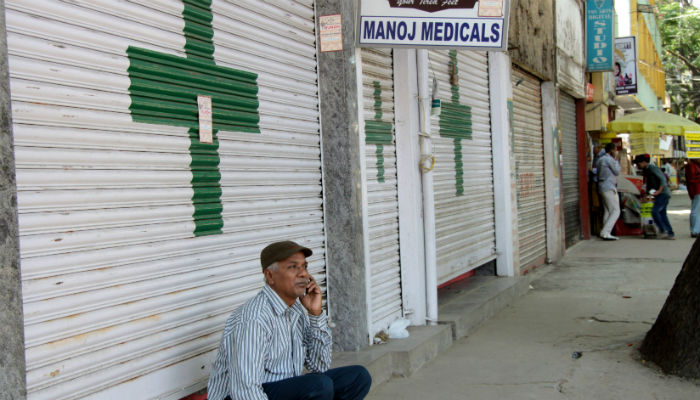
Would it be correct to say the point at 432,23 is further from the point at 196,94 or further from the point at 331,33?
the point at 196,94

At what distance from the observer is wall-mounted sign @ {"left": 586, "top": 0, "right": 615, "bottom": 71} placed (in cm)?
1472

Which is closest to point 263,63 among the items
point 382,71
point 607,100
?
point 382,71

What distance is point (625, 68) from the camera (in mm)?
19312

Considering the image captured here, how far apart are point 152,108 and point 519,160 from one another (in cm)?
712

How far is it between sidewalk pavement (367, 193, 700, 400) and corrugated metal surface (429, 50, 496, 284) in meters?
0.79

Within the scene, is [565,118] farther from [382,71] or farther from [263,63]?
[263,63]

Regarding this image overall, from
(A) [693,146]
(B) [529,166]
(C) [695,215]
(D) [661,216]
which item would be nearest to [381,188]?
(B) [529,166]

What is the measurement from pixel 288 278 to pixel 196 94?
124 centimetres

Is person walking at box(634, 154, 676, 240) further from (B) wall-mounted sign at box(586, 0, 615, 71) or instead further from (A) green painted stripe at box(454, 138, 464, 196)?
(A) green painted stripe at box(454, 138, 464, 196)

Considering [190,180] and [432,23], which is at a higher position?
[432,23]

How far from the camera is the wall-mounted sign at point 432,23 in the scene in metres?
4.98

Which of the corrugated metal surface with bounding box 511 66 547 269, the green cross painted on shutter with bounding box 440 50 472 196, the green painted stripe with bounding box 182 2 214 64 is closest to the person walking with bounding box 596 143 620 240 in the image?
the corrugated metal surface with bounding box 511 66 547 269

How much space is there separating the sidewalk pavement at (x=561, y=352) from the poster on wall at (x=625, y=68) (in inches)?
434

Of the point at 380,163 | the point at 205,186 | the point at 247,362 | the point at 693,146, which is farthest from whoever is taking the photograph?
the point at 693,146
